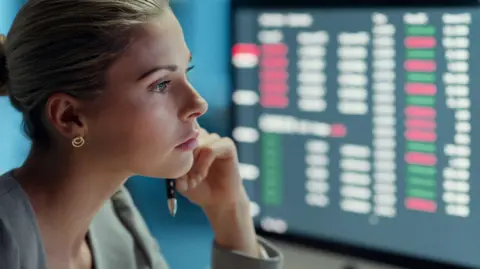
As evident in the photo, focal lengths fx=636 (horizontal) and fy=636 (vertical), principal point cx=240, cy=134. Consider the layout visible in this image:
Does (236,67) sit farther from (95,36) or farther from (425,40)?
(95,36)

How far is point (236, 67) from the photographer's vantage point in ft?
3.49

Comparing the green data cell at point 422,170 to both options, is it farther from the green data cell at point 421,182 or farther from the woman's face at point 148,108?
the woman's face at point 148,108

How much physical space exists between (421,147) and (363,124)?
0.31ft

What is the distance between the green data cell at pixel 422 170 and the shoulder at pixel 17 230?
1.72 ft

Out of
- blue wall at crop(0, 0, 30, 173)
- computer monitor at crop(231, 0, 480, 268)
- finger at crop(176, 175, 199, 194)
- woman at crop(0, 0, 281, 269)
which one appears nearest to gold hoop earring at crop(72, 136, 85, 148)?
woman at crop(0, 0, 281, 269)

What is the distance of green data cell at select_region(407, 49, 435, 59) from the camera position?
878 millimetres

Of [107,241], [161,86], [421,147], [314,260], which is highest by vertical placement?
[161,86]

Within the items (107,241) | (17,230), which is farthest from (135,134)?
(107,241)

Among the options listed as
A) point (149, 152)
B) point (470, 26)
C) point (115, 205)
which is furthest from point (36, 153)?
point (470, 26)

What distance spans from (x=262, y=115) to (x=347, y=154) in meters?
0.16

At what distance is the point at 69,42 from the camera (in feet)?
1.92

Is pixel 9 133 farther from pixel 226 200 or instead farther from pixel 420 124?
pixel 420 124

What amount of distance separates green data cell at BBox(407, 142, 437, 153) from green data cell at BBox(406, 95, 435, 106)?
6cm

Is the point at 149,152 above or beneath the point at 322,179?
above
